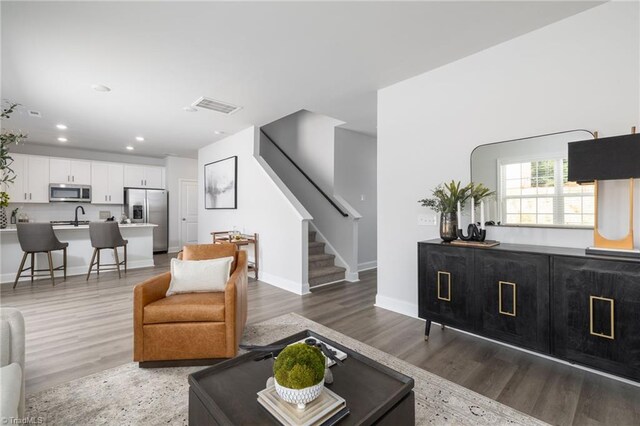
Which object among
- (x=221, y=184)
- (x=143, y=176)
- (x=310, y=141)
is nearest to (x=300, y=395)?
(x=310, y=141)

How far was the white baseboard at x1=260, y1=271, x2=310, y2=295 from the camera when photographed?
4.20 meters

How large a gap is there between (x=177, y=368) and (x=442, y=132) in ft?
10.5

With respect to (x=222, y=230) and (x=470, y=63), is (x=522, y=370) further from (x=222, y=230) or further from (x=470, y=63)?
(x=222, y=230)

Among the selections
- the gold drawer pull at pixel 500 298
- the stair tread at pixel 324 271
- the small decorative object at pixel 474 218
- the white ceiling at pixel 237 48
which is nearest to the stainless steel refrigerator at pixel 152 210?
the white ceiling at pixel 237 48

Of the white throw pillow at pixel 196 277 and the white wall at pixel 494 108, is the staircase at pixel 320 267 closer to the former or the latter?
the white wall at pixel 494 108

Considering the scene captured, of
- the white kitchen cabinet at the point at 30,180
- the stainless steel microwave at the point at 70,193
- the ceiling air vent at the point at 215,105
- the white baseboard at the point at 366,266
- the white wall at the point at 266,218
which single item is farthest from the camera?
the stainless steel microwave at the point at 70,193

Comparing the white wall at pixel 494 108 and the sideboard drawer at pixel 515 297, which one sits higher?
the white wall at pixel 494 108

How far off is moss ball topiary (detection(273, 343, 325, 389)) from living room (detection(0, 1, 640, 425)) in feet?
0.08

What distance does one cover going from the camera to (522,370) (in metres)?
2.19

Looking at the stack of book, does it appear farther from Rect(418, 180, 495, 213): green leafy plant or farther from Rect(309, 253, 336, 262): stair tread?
Rect(309, 253, 336, 262): stair tread

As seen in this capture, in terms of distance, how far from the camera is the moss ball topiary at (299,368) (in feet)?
3.54

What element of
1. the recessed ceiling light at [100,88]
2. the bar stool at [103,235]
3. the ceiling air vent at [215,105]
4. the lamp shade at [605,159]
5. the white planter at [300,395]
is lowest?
the white planter at [300,395]

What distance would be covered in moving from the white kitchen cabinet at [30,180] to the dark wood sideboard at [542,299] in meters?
7.90

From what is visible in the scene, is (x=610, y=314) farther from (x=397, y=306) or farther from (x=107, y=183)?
(x=107, y=183)
